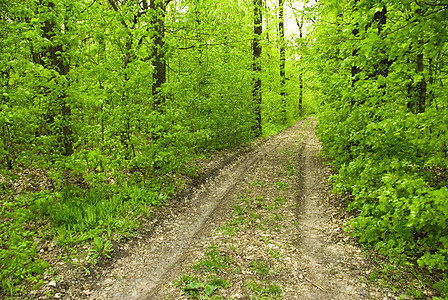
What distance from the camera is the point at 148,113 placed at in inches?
292

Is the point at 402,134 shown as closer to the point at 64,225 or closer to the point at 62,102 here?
the point at 62,102

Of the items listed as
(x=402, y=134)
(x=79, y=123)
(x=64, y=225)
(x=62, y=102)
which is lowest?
(x=64, y=225)

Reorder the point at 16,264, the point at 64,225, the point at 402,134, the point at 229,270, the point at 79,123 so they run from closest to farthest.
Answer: the point at 16,264, the point at 229,270, the point at 402,134, the point at 64,225, the point at 79,123

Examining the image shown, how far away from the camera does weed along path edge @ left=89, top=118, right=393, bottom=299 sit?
442 centimetres

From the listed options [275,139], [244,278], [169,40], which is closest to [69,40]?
[169,40]

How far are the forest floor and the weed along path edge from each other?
0.7 inches

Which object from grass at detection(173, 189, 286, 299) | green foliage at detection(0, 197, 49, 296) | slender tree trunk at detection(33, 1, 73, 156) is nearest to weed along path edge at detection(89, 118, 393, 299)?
grass at detection(173, 189, 286, 299)

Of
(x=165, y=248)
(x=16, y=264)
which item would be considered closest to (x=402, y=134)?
(x=165, y=248)

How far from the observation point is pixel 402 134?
17.7ft

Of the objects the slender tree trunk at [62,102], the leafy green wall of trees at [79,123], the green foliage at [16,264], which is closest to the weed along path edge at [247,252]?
the leafy green wall of trees at [79,123]

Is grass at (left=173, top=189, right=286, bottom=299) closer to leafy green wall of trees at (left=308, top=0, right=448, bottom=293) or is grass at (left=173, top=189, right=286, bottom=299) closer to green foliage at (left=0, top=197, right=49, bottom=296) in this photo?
leafy green wall of trees at (left=308, top=0, right=448, bottom=293)

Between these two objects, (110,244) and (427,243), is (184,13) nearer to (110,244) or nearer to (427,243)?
(110,244)

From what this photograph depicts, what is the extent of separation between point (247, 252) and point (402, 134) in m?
4.22

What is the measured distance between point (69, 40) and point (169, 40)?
4.45m
